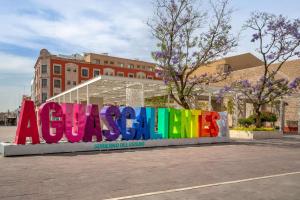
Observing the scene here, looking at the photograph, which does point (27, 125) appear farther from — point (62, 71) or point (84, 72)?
point (84, 72)

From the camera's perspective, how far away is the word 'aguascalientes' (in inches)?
565

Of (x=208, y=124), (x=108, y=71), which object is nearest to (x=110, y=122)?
(x=208, y=124)

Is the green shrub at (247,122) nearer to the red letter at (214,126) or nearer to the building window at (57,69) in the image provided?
the red letter at (214,126)

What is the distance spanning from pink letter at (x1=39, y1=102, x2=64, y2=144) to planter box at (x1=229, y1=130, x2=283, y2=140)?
14.3m

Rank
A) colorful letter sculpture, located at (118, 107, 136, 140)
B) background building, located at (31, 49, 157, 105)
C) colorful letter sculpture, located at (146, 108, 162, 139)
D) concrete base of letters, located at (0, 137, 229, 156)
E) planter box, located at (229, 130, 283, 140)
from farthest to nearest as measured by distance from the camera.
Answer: background building, located at (31, 49, 157, 105) → planter box, located at (229, 130, 283, 140) → colorful letter sculpture, located at (146, 108, 162, 139) → colorful letter sculpture, located at (118, 107, 136, 140) → concrete base of letters, located at (0, 137, 229, 156)

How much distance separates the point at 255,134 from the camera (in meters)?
25.2

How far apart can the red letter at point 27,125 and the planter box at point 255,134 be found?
50.6ft

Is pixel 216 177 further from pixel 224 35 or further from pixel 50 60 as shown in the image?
pixel 50 60

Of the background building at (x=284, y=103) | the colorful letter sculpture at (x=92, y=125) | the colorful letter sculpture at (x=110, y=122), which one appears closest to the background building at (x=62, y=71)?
the background building at (x=284, y=103)

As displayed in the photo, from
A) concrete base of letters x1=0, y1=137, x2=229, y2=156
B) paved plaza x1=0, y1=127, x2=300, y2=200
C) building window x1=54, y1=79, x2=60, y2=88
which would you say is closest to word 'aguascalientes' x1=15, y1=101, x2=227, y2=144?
concrete base of letters x1=0, y1=137, x2=229, y2=156

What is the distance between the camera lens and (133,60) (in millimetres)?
91500

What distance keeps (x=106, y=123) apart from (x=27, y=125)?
3704 millimetres

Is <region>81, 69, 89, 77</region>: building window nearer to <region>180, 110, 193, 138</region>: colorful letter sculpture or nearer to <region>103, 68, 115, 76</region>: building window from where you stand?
<region>103, 68, 115, 76</region>: building window

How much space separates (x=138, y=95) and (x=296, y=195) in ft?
77.0
